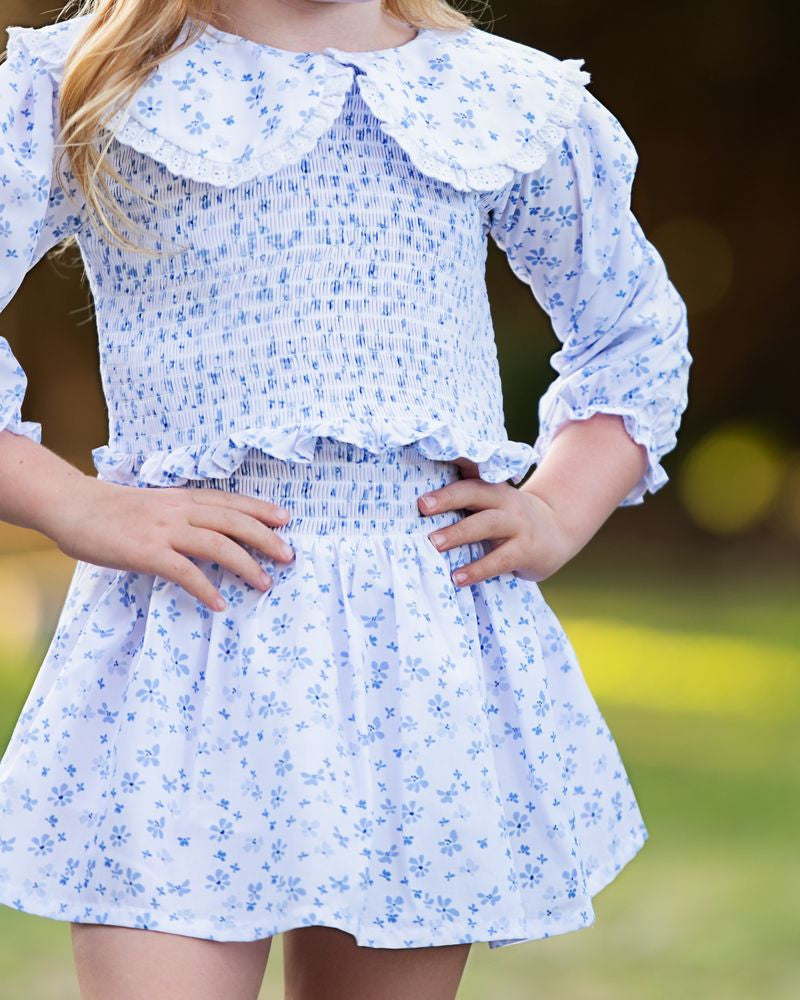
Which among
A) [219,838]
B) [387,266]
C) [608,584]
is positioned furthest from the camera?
[608,584]

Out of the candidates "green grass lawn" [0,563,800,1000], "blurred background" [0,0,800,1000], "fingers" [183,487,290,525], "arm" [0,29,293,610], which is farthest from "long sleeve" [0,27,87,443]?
"blurred background" [0,0,800,1000]

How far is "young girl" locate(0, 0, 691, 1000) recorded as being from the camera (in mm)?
898

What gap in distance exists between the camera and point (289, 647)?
916 millimetres

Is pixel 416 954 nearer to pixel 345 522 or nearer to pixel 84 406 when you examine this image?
pixel 345 522

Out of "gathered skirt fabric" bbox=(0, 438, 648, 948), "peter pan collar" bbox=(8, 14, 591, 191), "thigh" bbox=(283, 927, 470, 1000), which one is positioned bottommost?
"thigh" bbox=(283, 927, 470, 1000)

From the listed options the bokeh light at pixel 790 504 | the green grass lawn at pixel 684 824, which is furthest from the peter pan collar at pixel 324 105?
the bokeh light at pixel 790 504

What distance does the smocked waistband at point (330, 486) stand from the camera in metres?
0.96

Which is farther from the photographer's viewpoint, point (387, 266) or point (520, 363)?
point (520, 363)

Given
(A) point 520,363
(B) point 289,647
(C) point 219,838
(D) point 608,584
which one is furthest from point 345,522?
(A) point 520,363

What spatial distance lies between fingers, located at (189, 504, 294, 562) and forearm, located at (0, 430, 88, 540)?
Answer: 9 centimetres

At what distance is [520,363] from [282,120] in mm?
5394

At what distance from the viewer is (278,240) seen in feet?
3.18

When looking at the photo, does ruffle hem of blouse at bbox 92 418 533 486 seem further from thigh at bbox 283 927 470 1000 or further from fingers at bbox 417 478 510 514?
thigh at bbox 283 927 470 1000

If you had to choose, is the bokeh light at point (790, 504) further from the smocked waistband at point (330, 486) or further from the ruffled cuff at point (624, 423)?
the smocked waistband at point (330, 486)
